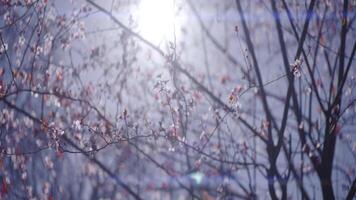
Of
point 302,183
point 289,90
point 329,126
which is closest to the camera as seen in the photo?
point 289,90

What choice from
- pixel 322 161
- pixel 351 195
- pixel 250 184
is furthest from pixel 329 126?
pixel 250 184

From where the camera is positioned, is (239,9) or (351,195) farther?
(239,9)

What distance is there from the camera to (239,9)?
22.0 feet

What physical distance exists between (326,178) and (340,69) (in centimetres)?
155

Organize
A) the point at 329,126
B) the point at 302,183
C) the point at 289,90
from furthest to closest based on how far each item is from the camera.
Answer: the point at 302,183 → the point at 329,126 → the point at 289,90

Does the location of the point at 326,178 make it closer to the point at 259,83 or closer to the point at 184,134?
the point at 259,83

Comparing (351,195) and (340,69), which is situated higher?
(340,69)

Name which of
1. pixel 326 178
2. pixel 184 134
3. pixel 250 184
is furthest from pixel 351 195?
pixel 184 134

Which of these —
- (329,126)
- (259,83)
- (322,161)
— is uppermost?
(259,83)

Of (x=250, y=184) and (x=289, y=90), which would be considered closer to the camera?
(x=289, y=90)

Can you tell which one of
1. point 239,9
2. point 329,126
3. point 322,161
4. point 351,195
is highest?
point 239,9

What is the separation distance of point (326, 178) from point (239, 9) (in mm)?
2743

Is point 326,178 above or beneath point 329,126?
A: beneath

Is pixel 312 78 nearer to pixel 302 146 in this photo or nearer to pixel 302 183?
pixel 302 146
